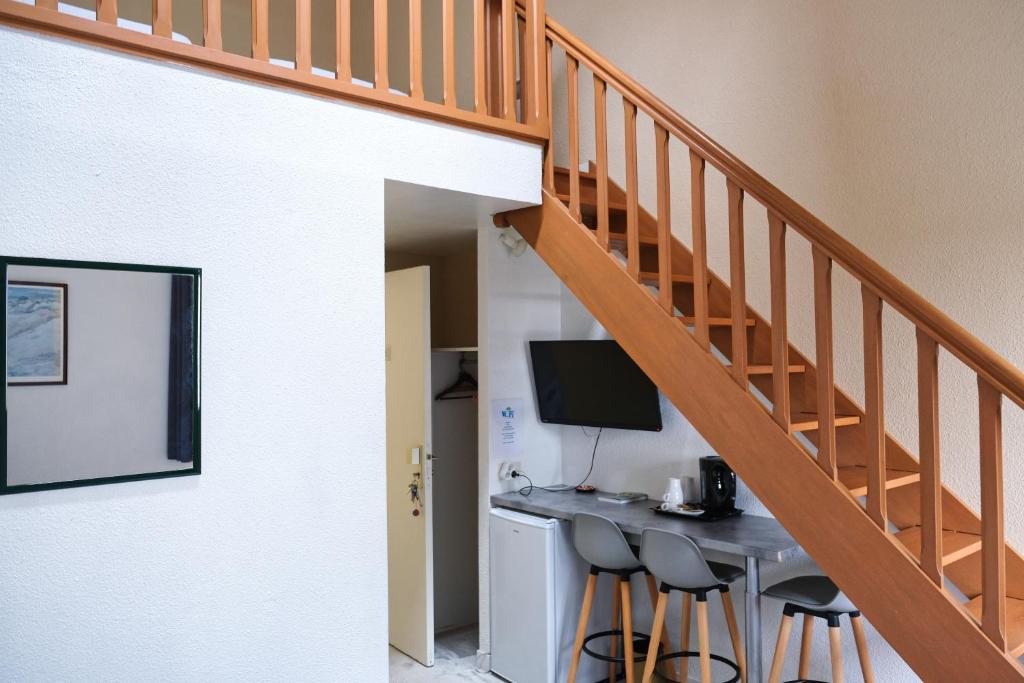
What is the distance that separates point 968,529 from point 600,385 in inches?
68.7

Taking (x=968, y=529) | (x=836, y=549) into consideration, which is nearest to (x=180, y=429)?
(x=836, y=549)

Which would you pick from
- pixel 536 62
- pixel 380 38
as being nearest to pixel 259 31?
pixel 380 38

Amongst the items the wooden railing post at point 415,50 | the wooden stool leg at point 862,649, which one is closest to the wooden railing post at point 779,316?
the wooden stool leg at point 862,649

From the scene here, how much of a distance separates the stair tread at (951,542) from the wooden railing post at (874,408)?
32 cm

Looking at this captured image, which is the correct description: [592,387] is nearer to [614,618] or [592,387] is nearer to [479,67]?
[614,618]

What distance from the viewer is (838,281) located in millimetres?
3191

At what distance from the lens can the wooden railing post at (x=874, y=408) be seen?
2.22m

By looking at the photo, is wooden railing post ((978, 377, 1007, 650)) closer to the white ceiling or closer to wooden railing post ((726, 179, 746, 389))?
wooden railing post ((726, 179, 746, 389))

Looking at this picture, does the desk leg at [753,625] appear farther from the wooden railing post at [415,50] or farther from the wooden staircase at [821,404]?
the wooden railing post at [415,50]

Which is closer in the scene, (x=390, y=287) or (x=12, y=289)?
(x=12, y=289)

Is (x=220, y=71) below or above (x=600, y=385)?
above

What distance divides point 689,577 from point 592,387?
1.18 metres

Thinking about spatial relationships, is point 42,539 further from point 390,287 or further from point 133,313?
point 390,287

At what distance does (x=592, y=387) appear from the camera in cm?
399
